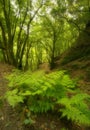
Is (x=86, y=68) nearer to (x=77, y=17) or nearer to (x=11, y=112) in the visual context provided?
(x=77, y=17)

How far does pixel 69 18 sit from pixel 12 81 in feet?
28.6

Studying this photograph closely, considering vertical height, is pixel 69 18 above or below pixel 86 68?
above

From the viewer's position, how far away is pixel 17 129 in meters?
3.78

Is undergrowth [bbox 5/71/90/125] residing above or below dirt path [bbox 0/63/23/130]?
above

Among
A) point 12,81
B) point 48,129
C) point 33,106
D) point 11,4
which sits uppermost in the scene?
point 11,4

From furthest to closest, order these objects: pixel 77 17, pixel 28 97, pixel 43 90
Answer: pixel 77 17 < pixel 28 97 < pixel 43 90

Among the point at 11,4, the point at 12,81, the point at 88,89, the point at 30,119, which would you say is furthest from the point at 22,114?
the point at 11,4

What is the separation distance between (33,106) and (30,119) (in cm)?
29

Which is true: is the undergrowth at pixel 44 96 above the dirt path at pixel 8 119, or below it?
above

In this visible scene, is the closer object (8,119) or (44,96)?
(8,119)

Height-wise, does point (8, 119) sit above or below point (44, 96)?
below

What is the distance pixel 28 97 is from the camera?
434 centimetres

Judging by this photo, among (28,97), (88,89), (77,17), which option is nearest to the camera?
(28,97)

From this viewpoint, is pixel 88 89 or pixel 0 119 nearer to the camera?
pixel 0 119
